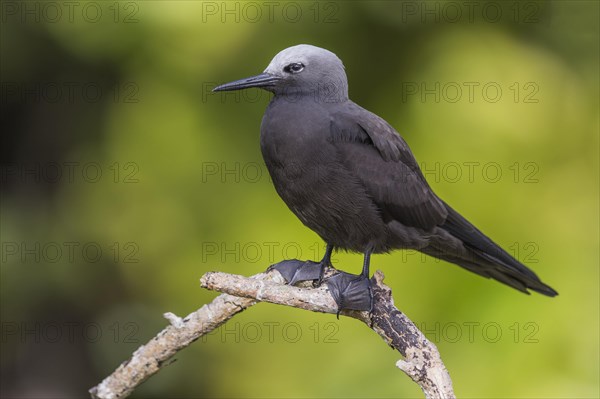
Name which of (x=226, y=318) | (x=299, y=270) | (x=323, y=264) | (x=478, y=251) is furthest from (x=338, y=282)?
(x=478, y=251)

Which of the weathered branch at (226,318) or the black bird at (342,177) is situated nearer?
the weathered branch at (226,318)

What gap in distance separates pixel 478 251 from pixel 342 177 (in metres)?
0.97

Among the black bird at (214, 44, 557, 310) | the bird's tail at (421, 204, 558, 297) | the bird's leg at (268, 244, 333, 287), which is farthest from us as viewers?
the bird's tail at (421, 204, 558, 297)

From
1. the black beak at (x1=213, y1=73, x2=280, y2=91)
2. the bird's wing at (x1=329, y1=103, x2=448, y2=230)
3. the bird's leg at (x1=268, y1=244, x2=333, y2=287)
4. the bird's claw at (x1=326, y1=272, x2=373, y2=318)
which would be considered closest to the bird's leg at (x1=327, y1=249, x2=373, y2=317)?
the bird's claw at (x1=326, y1=272, x2=373, y2=318)

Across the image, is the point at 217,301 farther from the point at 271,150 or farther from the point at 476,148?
the point at 476,148

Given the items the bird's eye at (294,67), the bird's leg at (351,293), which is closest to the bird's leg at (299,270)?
the bird's leg at (351,293)

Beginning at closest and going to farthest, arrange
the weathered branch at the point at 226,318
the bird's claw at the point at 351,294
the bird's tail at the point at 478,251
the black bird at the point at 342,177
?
1. the weathered branch at the point at 226,318
2. the bird's claw at the point at 351,294
3. the black bird at the point at 342,177
4. the bird's tail at the point at 478,251

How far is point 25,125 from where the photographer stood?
265 inches

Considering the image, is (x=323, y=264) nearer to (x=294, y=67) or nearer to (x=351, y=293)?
(x=351, y=293)

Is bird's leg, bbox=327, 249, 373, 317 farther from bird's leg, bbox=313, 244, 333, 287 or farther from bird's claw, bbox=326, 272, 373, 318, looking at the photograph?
bird's leg, bbox=313, 244, 333, 287


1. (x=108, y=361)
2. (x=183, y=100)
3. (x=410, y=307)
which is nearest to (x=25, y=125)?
(x=183, y=100)

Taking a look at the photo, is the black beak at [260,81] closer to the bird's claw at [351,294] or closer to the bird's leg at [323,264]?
the bird's leg at [323,264]

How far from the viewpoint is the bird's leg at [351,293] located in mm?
4066

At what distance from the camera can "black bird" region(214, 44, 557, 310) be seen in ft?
14.1
